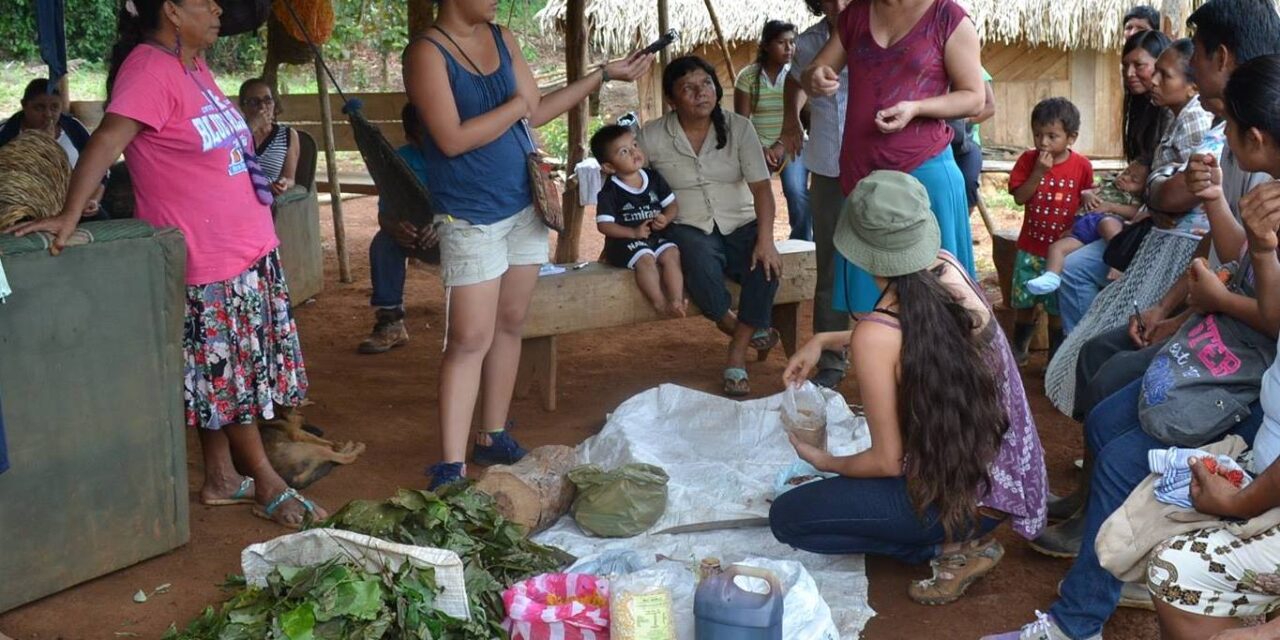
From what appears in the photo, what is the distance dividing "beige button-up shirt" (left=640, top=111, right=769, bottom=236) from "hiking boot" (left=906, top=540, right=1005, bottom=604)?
2338 mm

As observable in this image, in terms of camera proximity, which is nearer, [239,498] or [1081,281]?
[239,498]

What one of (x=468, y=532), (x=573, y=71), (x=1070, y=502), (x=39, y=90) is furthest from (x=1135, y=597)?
(x=39, y=90)

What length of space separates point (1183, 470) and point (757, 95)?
16.6 feet

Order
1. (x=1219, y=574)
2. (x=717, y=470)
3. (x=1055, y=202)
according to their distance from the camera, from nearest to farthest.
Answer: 1. (x=1219, y=574)
2. (x=717, y=470)
3. (x=1055, y=202)

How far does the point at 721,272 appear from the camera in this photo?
5.31 metres

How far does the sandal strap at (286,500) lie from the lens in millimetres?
3908

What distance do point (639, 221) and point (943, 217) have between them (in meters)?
1.58

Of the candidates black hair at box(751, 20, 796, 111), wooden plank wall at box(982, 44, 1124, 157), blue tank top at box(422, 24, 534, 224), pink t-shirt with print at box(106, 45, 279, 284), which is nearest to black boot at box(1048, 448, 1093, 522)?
blue tank top at box(422, 24, 534, 224)

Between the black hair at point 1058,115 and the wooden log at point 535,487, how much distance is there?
2.75 meters

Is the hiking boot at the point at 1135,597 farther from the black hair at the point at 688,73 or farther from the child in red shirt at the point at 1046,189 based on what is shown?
the black hair at the point at 688,73

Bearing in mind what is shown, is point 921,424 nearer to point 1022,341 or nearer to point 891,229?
point 891,229

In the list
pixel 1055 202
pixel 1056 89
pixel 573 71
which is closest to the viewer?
pixel 1055 202

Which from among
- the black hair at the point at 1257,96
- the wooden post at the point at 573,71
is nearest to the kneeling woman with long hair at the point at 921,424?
the black hair at the point at 1257,96

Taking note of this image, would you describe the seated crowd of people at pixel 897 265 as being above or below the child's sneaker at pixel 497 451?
above
